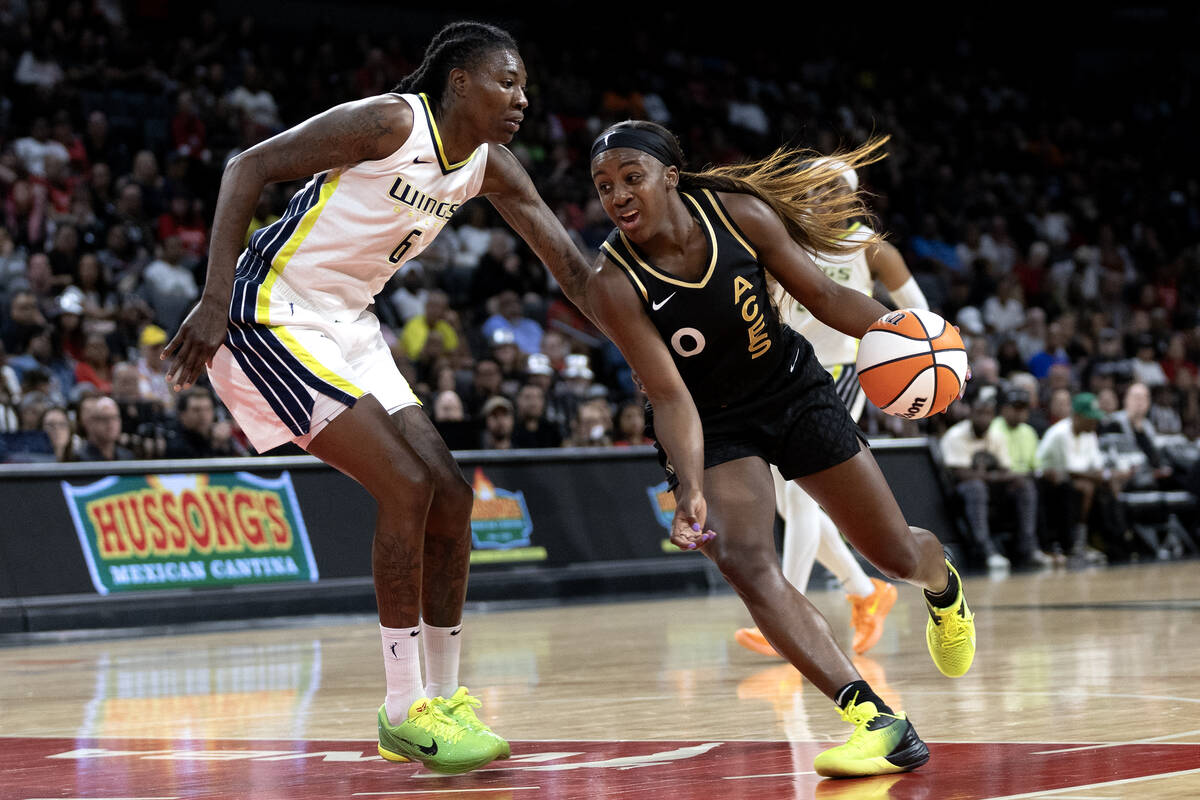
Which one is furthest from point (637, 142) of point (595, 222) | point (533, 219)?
point (595, 222)

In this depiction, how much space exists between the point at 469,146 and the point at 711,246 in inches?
33.1

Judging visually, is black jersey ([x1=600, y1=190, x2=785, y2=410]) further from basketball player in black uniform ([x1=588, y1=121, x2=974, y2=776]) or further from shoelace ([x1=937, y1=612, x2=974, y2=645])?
shoelace ([x1=937, y1=612, x2=974, y2=645])

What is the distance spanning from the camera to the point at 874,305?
4695 mm

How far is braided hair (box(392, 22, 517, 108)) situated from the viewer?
15.7 feet

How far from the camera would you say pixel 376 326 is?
5008mm

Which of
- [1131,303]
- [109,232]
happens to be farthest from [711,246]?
[1131,303]

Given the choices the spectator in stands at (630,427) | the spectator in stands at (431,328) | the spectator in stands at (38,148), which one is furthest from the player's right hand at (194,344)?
the spectator in stands at (38,148)

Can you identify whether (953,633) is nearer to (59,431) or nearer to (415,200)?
(415,200)

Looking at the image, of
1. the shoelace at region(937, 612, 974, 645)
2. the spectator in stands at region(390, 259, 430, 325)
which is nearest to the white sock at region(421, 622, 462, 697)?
the shoelace at region(937, 612, 974, 645)

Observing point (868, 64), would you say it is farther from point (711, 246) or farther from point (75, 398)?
point (711, 246)

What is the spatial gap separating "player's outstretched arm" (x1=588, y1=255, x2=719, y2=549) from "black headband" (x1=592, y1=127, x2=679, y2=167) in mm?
357

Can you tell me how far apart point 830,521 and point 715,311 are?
3.24 m

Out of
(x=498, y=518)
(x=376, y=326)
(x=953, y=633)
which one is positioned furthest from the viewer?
(x=498, y=518)

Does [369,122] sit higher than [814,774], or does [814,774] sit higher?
[369,122]
